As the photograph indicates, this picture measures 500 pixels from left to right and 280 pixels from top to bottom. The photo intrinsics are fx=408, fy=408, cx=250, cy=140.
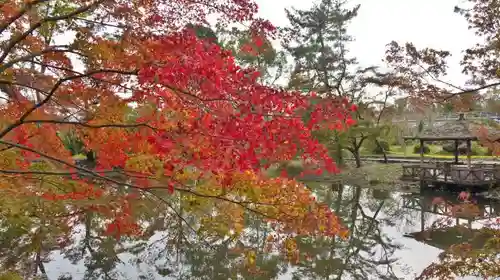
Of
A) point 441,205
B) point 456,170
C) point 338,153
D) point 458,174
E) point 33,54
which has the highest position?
point 33,54

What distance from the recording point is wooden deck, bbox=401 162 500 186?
56.9 ft

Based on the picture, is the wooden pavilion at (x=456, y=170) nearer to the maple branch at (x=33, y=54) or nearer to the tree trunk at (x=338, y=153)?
the tree trunk at (x=338, y=153)

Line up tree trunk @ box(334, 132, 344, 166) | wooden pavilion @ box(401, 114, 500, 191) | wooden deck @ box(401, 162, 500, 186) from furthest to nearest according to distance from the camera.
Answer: tree trunk @ box(334, 132, 344, 166) → wooden pavilion @ box(401, 114, 500, 191) → wooden deck @ box(401, 162, 500, 186)

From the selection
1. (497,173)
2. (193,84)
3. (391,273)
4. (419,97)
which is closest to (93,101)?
(193,84)

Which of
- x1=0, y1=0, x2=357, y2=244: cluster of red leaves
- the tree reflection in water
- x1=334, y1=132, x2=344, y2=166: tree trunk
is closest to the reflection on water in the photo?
the tree reflection in water

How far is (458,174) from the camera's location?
18.0 meters

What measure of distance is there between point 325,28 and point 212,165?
78.4 ft

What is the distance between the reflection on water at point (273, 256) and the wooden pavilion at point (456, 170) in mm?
5475

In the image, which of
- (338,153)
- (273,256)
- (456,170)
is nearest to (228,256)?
(273,256)

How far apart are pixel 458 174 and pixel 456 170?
19 centimetres

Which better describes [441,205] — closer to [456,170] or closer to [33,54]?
[456,170]

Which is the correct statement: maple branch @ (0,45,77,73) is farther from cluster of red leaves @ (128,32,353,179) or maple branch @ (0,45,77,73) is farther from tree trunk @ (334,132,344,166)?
tree trunk @ (334,132,344,166)

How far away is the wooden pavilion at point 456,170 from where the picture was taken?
17453 mm

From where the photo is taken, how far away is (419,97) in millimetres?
6379
